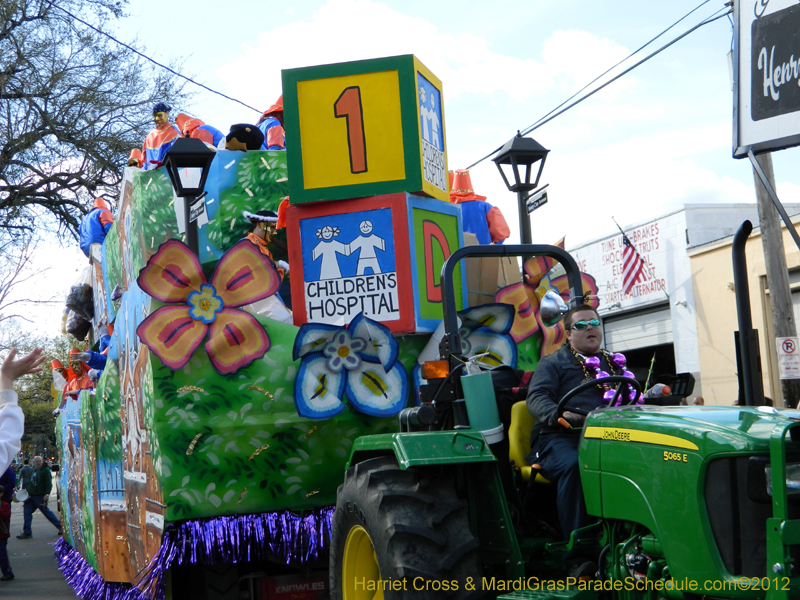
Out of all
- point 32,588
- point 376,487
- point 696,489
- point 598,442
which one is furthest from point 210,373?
point 32,588

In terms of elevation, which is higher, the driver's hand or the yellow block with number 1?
the yellow block with number 1

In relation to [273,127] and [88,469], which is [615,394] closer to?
[273,127]

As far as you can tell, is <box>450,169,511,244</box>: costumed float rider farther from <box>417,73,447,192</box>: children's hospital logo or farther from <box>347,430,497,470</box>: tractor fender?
<box>347,430,497,470</box>: tractor fender

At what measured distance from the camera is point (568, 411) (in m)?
3.94

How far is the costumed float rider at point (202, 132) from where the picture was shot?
26.8 ft

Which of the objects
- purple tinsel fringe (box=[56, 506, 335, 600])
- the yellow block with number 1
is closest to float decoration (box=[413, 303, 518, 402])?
the yellow block with number 1

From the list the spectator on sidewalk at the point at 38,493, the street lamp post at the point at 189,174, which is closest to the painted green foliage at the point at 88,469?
the street lamp post at the point at 189,174

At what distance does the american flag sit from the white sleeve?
16.9 m

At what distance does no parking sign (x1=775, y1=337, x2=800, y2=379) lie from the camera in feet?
28.0

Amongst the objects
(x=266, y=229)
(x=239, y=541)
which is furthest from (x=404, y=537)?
(x=266, y=229)

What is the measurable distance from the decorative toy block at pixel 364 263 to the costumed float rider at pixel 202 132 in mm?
2372

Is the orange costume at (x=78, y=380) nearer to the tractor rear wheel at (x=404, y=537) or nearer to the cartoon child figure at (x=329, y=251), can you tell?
the cartoon child figure at (x=329, y=251)

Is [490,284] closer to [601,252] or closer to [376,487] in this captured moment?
[376,487]

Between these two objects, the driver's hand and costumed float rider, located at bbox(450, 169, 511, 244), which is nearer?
the driver's hand
